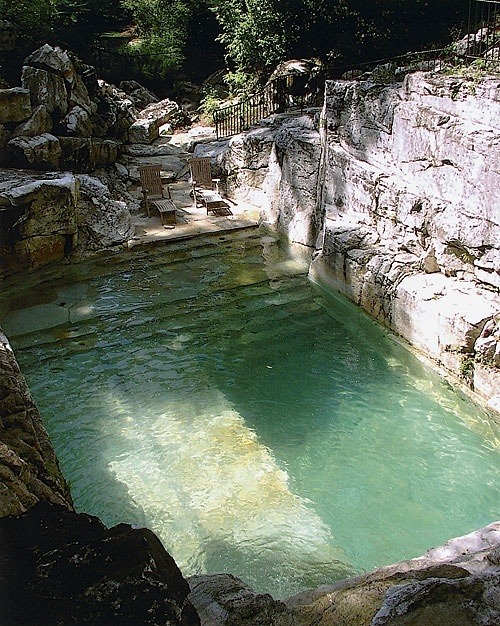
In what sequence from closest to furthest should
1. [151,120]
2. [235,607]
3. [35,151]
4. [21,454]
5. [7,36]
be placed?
[235,607] → [21,454] → [35,151] → [7,36] → [151,120]

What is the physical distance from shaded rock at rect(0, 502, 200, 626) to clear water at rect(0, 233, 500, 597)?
276 cm

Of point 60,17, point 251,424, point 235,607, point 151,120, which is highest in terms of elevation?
point 60,17

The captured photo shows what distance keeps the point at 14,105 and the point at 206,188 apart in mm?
4530

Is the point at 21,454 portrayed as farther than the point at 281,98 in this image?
No

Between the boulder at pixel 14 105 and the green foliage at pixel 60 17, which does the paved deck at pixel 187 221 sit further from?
the green foliage at pixel 60 17

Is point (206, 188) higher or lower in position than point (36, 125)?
lower

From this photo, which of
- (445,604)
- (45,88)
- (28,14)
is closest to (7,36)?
(28,14)

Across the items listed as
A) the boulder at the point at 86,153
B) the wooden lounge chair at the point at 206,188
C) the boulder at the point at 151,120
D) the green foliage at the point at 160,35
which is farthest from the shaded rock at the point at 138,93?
the wooden lounge chair at the point at 206,188

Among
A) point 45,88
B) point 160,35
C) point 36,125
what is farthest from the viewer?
point 160,35

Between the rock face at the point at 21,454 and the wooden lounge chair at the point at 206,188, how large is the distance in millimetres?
9155

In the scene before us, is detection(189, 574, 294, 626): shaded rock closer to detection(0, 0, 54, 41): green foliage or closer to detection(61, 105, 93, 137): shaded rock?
detection(61, 105, 93, 137): shaded rock

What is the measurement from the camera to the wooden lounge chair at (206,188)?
45.6 ft

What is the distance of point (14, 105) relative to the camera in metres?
12.8

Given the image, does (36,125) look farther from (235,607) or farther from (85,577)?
(85,577)
